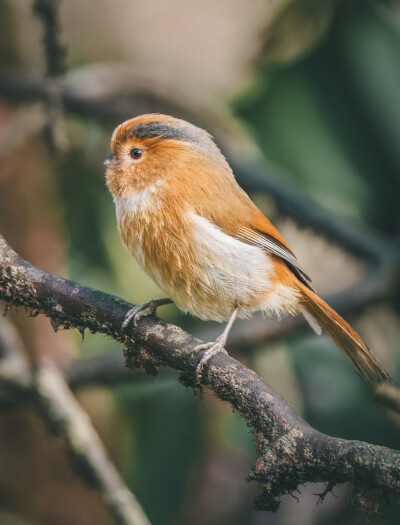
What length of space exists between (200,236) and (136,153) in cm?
56

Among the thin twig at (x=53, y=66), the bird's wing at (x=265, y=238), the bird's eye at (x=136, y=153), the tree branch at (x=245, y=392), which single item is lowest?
the tree branch at (x=245, y=392)

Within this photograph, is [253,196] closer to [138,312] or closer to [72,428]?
[72,428]

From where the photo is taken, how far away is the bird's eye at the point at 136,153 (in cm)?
281

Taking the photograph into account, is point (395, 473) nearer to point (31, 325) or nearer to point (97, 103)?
point (31, 325)

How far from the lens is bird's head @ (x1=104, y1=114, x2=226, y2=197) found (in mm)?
2725

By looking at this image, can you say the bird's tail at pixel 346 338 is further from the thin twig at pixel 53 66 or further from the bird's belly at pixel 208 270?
the thin twig at pixel 53 66

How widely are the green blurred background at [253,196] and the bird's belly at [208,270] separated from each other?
4.41 ft

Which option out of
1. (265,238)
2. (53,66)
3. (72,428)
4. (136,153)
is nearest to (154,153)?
(136,153)

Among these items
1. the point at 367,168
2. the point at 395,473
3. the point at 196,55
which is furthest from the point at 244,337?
the point at 196,55

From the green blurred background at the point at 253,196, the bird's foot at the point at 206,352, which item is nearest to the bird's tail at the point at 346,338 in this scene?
the bird's foot at the point at 206,352

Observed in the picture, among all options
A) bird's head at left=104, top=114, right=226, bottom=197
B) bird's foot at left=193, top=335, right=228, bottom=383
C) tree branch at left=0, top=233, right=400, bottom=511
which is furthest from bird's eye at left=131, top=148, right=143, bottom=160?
bird's foot at left=193, top=335, right=228, bottom=383

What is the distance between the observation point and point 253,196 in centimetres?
450

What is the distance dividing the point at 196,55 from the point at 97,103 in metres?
1.70

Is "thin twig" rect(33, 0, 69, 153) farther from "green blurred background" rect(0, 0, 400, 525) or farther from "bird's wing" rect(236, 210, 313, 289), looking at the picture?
"bird's wing" rect(236, 210, 313, 289)
